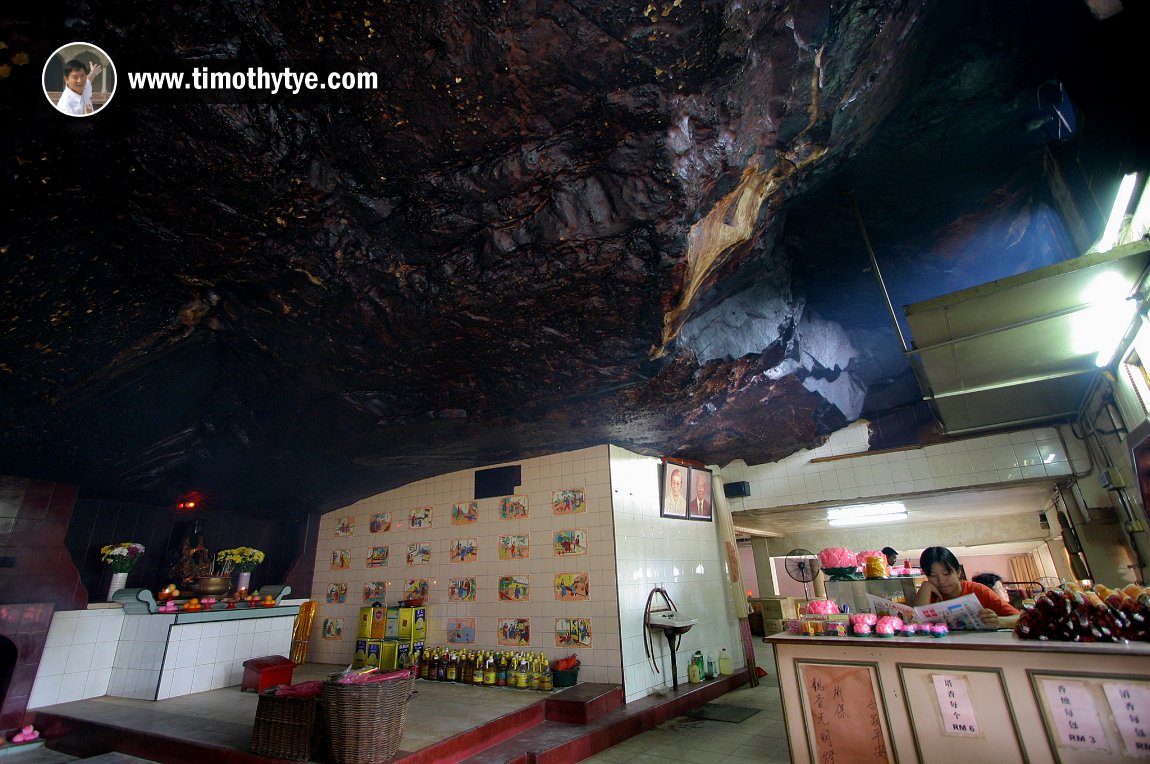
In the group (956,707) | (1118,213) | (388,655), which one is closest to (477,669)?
(388,655)

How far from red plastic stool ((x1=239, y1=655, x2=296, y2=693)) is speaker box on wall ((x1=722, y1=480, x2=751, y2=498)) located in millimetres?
6234

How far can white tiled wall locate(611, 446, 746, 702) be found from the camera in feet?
18.9

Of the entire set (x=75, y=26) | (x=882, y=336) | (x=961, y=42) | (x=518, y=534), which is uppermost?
(x=961, y=42)

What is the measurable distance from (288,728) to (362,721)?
660 millimetres

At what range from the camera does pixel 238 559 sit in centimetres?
660

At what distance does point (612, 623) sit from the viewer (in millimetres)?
5625

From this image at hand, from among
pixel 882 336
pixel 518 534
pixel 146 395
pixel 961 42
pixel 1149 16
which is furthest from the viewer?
pixel 882 336

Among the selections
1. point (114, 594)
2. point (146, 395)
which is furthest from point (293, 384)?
point (114, 594)

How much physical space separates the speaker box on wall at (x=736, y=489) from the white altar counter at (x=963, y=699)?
4.61m

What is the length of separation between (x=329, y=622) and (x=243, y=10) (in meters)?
7.74

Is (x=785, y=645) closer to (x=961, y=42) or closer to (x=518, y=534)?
(x=518, y=534)

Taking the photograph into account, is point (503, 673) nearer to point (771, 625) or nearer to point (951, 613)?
point (951, 613)

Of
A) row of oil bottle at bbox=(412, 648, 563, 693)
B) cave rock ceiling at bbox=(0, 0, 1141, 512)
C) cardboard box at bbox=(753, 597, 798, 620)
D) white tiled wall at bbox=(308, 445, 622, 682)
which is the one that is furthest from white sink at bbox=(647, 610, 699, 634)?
cardboard box at bbox=(753, 597, 798, 620)

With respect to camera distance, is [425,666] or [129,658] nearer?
[129,658]
